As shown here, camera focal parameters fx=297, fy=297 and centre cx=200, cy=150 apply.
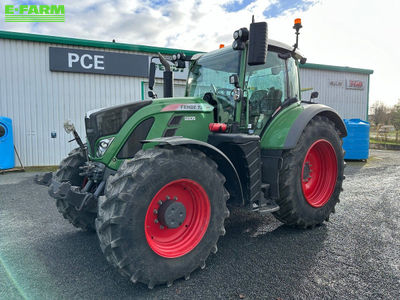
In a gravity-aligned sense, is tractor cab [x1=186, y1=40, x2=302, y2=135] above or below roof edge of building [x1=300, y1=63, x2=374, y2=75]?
below

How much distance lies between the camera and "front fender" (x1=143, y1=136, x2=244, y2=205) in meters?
2.68

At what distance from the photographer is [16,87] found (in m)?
9.46

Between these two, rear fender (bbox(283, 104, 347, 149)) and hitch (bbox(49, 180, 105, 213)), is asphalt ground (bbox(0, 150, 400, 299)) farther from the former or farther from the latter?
rear fender (bbox(283, 104, 347, 149))

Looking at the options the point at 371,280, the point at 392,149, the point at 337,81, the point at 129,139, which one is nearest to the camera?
the point at 371,280

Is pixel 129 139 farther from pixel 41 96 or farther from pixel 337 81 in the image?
pixel 337 81

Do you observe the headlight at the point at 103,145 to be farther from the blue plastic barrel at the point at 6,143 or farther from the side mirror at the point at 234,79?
the blue plastic barrel at the point at 6,143

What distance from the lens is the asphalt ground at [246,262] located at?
2465 mm

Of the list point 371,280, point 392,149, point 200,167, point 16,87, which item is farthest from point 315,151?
point 392,149

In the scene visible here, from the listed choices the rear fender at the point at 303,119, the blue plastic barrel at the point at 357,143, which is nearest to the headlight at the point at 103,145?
the rear fender at the point at 303,119

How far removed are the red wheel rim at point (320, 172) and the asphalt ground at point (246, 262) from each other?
1.39 feet

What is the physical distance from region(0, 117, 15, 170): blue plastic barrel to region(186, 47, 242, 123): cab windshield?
7462 millimetres

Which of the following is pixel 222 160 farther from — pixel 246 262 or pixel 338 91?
pixel 338 91

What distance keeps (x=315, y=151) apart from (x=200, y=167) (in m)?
2.21

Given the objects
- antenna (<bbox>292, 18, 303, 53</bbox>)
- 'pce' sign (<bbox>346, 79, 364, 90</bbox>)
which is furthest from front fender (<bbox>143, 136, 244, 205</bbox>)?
'pce' sign (<bbox>346, 79, 364, 90</bbox>)
